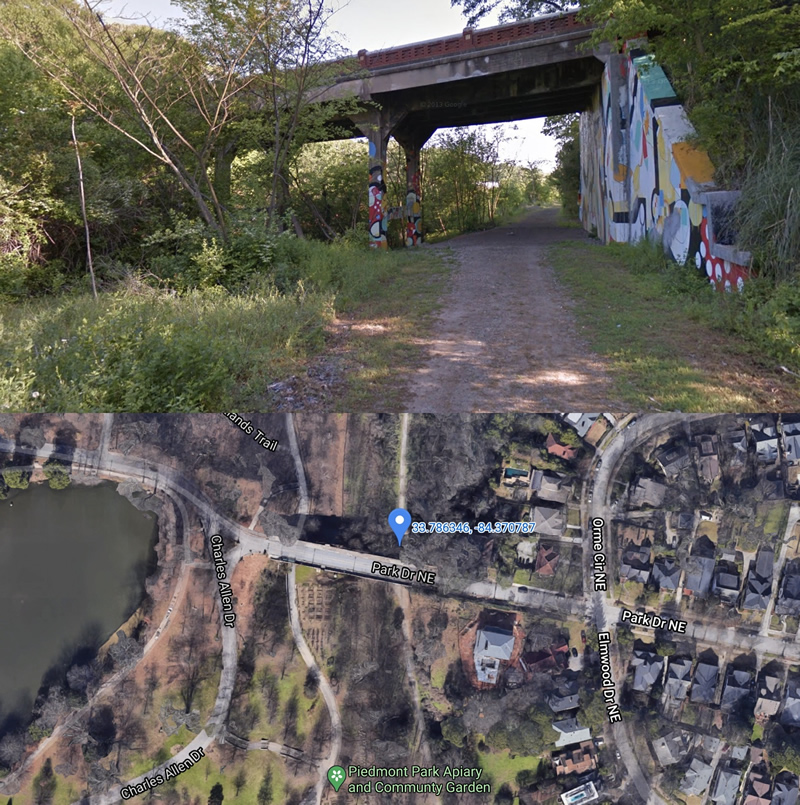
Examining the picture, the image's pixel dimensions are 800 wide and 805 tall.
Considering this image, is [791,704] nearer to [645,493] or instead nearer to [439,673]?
[645,493]

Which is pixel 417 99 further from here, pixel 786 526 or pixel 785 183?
pixel 786 526

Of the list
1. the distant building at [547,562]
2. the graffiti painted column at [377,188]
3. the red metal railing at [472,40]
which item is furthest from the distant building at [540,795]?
the graffiti painted column at [377,188]

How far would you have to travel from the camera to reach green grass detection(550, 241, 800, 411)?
4473 mm

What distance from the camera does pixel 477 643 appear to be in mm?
2709

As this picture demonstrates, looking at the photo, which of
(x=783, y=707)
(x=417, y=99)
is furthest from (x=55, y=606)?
(x=417, y=99)

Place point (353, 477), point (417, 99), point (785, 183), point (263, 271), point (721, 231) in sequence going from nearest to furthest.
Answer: point (353, 477), point (785, 183), point (721, 231), point (263, 271), point (417, 99)

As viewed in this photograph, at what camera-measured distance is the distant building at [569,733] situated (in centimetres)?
263

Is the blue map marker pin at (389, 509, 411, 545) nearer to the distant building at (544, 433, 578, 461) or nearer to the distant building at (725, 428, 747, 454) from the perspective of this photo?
the distant building at (544, 433, 578, 461)

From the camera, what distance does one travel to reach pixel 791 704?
2566 millimetres

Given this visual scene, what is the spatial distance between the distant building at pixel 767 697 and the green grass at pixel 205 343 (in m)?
2.93

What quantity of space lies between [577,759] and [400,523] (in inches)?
52.0

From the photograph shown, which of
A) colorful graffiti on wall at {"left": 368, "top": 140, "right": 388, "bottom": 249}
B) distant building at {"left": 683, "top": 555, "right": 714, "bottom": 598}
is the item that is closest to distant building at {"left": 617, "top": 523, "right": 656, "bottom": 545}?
distant building at {"left": 683, "top": 555, "right": 714, "bottom": 598}

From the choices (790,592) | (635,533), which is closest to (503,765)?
(635,533)

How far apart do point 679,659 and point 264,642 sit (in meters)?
1.89
